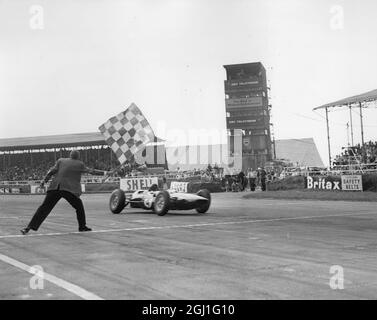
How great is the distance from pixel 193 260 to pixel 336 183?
17.5 meters

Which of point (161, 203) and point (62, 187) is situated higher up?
point (62, 187)

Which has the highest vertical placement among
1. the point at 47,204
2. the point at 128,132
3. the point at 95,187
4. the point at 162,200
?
the point at 128,132

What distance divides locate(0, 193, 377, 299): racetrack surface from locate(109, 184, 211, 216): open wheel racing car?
237 centimetres

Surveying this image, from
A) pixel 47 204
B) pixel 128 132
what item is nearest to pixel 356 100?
pixel 128 132

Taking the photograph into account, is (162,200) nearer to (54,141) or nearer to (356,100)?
(356,100)

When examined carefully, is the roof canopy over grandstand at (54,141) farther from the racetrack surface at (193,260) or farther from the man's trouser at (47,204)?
the racetrack surface at (193,260)

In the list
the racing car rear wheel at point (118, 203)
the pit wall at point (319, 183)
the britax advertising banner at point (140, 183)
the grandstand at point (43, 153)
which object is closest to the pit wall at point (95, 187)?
the pit wall at point (319, 183)

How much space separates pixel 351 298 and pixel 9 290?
2860 mm

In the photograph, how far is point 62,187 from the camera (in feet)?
29.6

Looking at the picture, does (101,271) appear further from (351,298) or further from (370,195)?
(370,195)

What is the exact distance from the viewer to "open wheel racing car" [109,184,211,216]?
12.8 m

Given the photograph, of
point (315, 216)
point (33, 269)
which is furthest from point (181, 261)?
point (315, 216)

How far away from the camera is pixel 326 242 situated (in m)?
7.54
